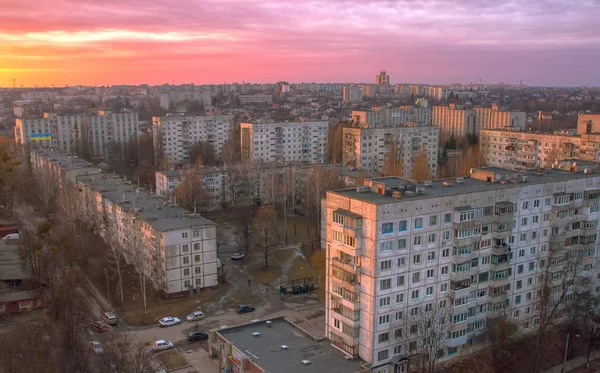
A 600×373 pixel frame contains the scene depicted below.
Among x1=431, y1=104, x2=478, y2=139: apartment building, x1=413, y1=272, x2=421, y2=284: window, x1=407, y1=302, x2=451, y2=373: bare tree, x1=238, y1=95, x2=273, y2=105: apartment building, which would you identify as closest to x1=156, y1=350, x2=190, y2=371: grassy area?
x1=407, y1=302, x2=451, y2=373: bare tree

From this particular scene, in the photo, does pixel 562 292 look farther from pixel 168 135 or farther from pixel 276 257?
pixel 168 135

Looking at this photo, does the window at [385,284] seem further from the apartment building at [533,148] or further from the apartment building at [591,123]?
the apartment building at [591,123]

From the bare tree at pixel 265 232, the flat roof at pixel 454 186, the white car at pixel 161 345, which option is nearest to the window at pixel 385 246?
the flat roof at pixel 454 186

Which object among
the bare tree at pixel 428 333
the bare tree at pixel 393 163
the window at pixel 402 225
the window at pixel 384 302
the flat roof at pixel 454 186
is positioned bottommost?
the bare tree at pixel 428 333

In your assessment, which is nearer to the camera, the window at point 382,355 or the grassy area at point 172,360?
the window at point 382,355

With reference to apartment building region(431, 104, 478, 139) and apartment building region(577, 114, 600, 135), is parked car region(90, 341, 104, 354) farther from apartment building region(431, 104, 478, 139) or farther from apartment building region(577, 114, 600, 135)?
apartment building region(431, 104, 478, 139)

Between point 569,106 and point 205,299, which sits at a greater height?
point 569,106

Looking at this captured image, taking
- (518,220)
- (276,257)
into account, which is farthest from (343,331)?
(276,257)
